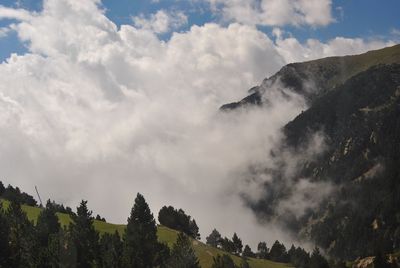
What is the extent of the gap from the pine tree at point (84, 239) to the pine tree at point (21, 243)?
645 centimetres

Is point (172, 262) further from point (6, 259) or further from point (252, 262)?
point (252, 262)

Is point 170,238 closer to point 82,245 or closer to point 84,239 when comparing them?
point 84,239

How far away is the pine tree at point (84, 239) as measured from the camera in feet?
261

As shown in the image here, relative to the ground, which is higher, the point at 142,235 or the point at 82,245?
the point at 142,235

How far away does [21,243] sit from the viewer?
78.9m

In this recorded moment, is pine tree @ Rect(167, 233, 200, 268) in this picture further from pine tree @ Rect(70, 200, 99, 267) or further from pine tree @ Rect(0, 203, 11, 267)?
pine tree @ Rect(0, 203, 11, 267)

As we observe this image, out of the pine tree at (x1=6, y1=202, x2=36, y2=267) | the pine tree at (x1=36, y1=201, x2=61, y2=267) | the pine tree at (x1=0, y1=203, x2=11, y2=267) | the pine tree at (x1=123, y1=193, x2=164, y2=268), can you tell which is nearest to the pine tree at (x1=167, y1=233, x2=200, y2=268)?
the pine tree at (x1=123, y1=193, x2=164, y2=268)

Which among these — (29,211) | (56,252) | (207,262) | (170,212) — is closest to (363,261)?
(170,212)

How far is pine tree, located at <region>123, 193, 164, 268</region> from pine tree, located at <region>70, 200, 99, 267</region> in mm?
6236

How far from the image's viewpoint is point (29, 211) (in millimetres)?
141375

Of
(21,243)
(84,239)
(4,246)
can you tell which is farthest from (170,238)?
(4,246)

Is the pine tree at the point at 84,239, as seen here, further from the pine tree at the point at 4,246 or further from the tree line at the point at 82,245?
the pine tree at the point at 4,246

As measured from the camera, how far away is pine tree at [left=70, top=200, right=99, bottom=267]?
79562 millimetres

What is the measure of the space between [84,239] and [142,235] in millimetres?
13769
